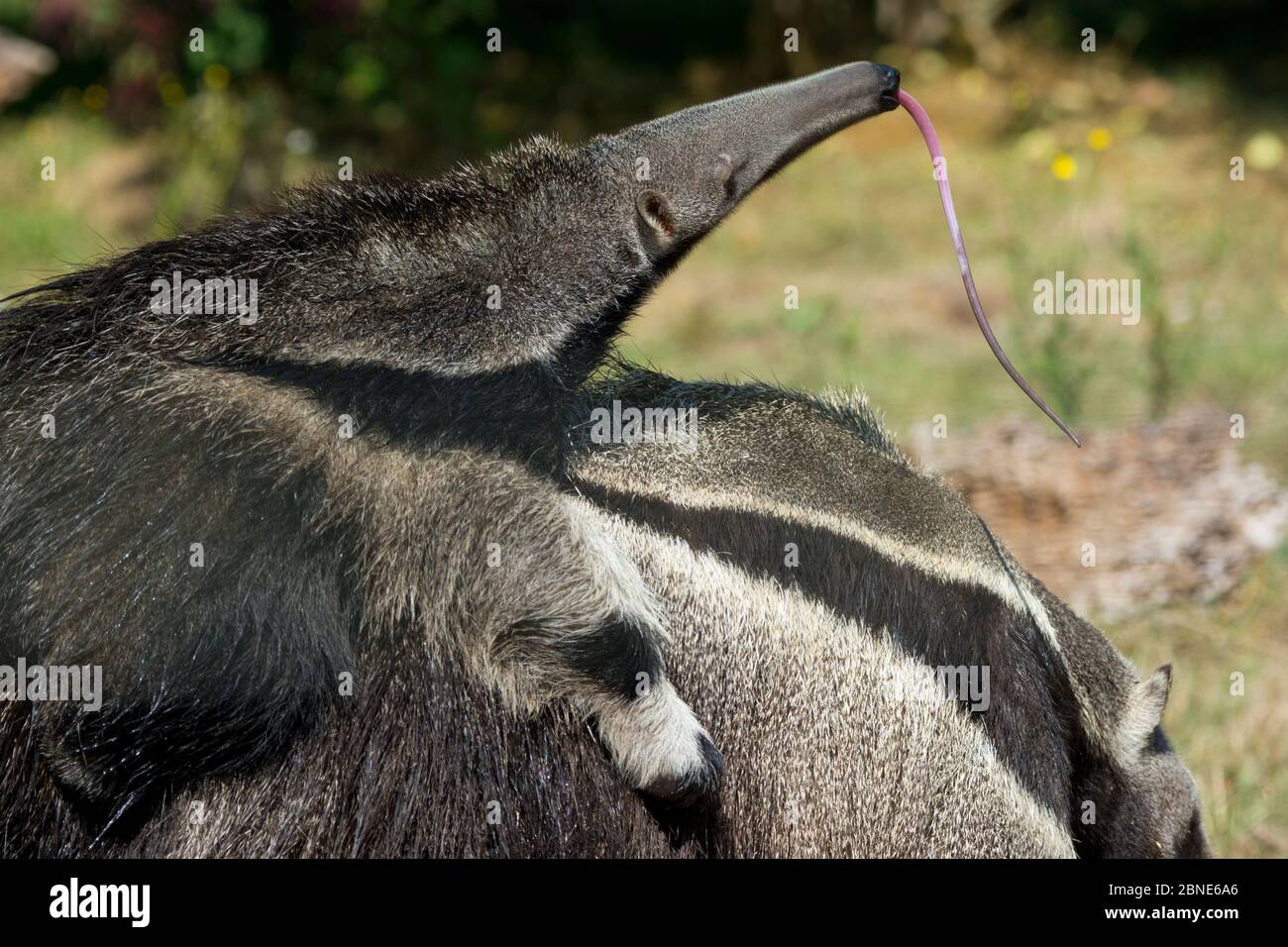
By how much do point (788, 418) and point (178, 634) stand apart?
4.37 feet

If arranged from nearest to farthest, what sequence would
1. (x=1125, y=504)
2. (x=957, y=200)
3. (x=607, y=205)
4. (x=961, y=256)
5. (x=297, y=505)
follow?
(x=297, y=505) < (x=961, y=256) < (x=607, y=205) < (x=1125, y=504) < (x=957, y=200)

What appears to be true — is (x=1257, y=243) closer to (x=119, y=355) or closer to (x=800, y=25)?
(x=800, y=25)

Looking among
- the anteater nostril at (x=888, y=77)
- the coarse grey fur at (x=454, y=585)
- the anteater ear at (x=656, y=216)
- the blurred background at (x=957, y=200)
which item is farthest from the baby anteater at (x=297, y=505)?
the blurred background at (x=957, y=200)

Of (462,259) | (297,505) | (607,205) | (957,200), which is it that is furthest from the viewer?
(957,200)

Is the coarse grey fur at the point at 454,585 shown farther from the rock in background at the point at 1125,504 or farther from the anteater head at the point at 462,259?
the rock in background at the point at 1125,504

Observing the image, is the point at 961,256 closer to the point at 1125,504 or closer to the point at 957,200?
the point at 1125,504

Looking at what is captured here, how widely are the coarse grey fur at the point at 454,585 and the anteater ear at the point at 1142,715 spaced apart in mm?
200

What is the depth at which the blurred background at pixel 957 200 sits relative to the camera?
556 cm

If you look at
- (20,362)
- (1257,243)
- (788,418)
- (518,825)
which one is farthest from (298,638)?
(1257,243)

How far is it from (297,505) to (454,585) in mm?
314

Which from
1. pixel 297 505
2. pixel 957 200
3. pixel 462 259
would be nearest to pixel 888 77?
pixel 462 259

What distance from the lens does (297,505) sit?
2473 millimetres

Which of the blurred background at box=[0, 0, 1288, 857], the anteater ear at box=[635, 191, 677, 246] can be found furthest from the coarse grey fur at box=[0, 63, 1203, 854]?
the blurred background at box=[0, 0, 1288, 857]
